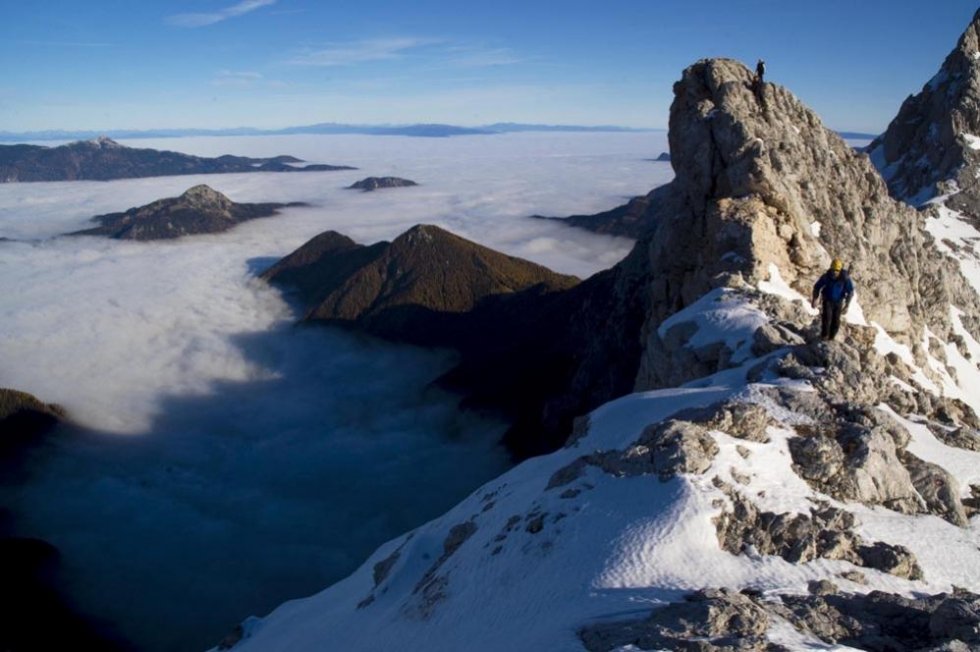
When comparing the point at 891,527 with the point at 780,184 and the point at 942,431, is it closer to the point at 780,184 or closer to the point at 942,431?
the point at 942,431

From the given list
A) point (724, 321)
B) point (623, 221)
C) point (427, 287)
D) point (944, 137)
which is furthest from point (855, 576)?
point (623, 221)

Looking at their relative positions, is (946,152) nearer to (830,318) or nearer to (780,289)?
(780,289)

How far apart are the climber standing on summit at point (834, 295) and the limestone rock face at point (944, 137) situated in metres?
44.2

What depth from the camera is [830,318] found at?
19.8m

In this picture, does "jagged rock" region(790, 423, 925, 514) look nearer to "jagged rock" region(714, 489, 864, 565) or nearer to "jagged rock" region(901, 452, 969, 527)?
"jagged rock" region(901, 452, 969, 527)

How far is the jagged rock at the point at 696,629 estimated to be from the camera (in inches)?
353

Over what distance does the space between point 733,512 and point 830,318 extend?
32.2 ft

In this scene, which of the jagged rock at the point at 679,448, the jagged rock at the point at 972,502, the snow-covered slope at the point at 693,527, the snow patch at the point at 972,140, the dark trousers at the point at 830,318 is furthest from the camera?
the snow patch at the point at 972,140

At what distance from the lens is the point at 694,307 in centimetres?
2453

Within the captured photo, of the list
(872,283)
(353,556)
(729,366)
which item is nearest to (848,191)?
(872,283)

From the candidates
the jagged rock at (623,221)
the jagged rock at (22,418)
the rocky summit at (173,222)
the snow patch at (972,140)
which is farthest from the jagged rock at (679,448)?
the rocky summit at (173,222)

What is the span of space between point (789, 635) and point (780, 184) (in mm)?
23318

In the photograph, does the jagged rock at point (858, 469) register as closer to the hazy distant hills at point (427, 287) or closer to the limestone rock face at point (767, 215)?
the limestone rock face at point (767, 215)

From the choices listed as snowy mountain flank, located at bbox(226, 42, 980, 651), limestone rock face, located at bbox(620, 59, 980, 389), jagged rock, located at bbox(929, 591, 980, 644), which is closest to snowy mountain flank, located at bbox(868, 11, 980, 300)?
limestone rock face, located at bbox(620, 59, 980, 389)
